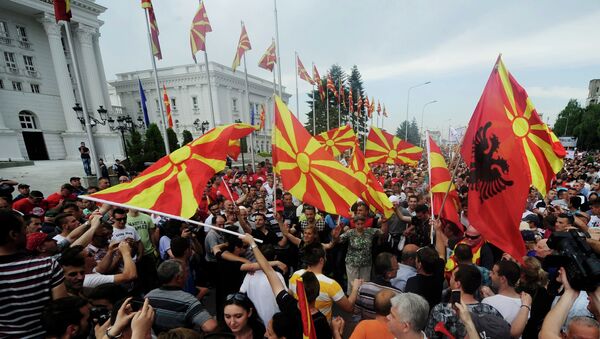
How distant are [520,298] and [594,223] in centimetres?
448

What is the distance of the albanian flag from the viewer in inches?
111

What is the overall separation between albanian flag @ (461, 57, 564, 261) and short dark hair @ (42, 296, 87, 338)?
3489mm

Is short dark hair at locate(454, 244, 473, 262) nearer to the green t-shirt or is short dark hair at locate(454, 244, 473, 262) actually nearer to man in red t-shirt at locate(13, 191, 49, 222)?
the green t-shirt

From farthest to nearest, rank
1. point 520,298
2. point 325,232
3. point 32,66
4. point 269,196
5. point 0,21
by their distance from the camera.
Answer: point 32,66
point 0,21
point 269,196
point 325,232
point 520,298

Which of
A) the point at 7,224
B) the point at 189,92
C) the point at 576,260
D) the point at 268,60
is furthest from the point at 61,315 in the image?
the point at 189,92

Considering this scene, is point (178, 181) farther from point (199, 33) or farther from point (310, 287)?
point (199, 33)

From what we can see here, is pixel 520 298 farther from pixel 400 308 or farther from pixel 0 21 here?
pixel 0 21

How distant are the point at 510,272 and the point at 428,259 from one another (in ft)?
2.13

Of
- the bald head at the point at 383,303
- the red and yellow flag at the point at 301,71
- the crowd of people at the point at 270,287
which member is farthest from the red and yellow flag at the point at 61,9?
the red and yellow flag at the point at 301,71

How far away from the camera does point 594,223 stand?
17.2 feet

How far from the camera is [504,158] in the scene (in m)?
2.98

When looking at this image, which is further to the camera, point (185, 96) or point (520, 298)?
point (185, 96)

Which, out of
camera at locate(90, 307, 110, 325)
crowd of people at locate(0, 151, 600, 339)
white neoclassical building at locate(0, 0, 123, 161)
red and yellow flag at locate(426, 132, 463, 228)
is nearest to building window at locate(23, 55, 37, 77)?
white neoclassical building at locate(0, 0, 123, 161)

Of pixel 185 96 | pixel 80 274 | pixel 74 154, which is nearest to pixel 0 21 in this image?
pixel 74 154
